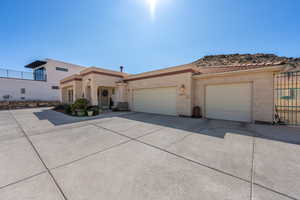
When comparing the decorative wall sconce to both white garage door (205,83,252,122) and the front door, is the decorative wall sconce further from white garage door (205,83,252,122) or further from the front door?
the front door

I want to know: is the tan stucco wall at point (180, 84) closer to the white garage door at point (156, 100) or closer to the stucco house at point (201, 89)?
the stucco house at point (201, 89)

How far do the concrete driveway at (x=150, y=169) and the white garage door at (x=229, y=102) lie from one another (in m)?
2.76

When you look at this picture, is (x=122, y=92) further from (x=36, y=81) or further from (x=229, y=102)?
(x=36, y=81)

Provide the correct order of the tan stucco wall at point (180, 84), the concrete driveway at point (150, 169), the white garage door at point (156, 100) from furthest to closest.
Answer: the white garage door at point (156, 100) → the tan stucco wall at point (180, 84) → the concrete driveway at point (150, 169)

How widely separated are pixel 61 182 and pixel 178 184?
203 centimetres

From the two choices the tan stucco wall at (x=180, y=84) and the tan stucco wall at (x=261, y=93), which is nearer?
the tan stucco wall at (x=261, y=93)

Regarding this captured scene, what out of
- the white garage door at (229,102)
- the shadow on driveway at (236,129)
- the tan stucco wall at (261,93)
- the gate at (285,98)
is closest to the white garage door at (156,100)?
the white garage door at (229,102)

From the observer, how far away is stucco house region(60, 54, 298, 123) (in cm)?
598

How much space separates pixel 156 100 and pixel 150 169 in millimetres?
7462

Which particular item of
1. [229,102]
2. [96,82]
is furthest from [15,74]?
[229,102]

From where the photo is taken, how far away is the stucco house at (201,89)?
5.98m

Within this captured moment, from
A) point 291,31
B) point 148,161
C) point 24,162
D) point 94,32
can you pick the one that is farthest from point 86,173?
point 291,31

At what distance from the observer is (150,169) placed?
2.33 meters

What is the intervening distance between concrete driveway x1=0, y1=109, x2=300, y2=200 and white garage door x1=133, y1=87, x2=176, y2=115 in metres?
5.04
